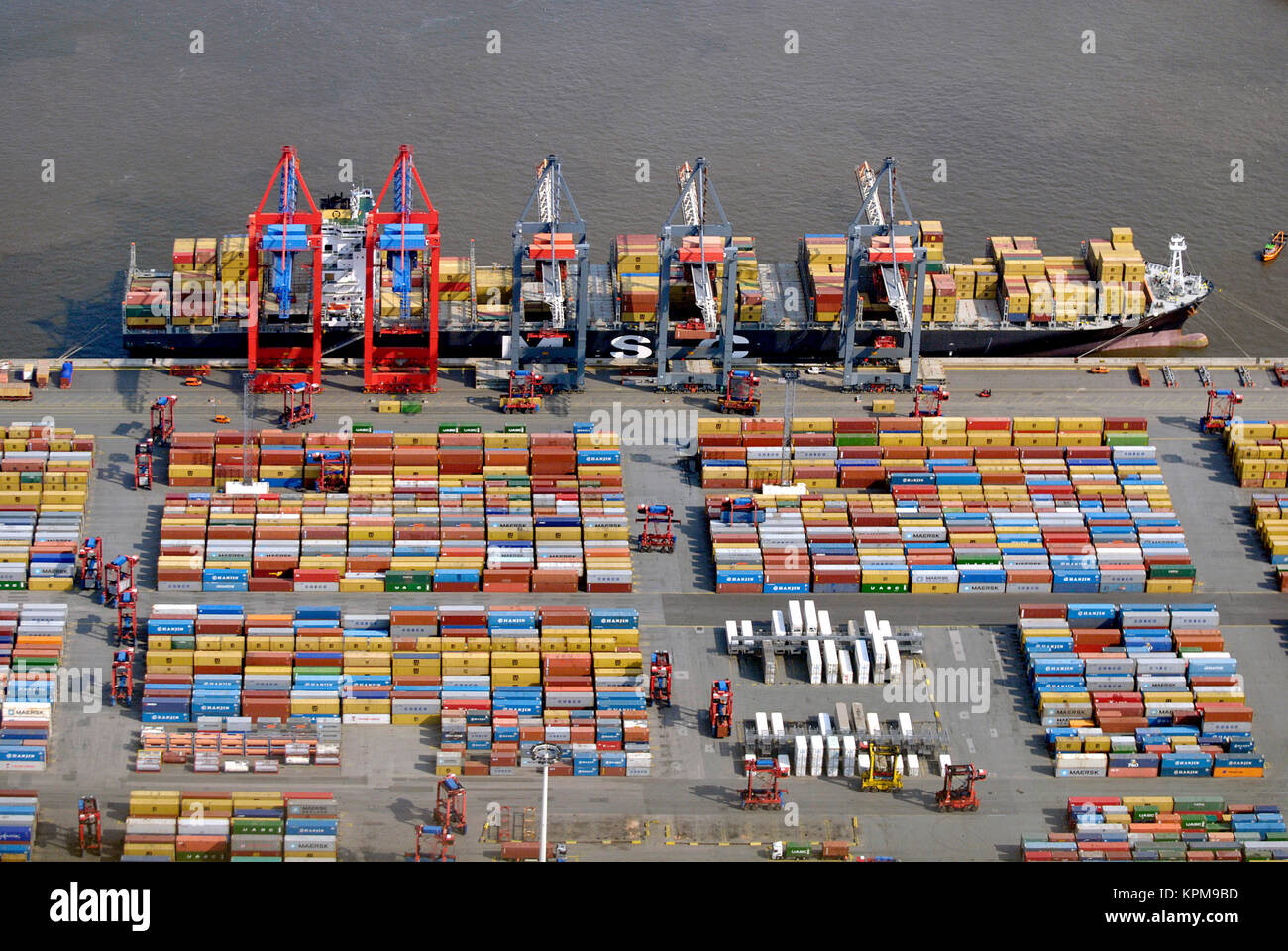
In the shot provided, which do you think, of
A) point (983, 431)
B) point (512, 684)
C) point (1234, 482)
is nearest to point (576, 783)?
point (512, 684)

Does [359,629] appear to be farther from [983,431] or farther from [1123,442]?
[1123,442]

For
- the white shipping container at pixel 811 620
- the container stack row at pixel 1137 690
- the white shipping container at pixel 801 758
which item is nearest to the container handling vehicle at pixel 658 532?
the white shipping container at pixel 811 620

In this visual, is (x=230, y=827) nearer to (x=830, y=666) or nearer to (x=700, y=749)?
(x=700, y=749)

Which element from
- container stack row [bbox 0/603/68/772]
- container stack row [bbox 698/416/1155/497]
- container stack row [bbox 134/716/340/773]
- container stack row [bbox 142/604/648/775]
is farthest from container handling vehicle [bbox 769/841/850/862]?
container stack row [bbox 0/603/68/772]

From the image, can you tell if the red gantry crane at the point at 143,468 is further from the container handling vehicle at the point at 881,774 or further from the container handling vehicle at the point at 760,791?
the container handling vehicle at the point at 881,774

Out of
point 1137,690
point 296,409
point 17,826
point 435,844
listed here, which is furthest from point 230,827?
point 1137,690
